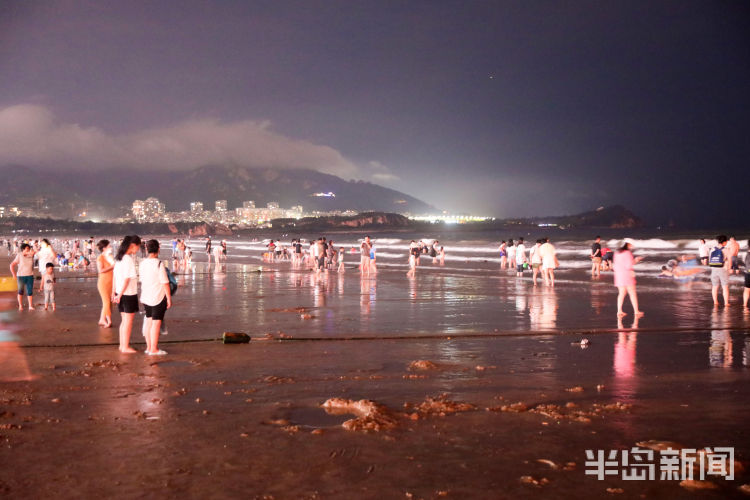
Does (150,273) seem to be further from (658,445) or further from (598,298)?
(598,298)

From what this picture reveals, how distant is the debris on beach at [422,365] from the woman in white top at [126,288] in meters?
4.54

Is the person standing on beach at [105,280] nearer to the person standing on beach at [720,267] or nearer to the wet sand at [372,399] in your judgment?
the wet sand at [372,399]

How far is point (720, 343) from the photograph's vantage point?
10.4m

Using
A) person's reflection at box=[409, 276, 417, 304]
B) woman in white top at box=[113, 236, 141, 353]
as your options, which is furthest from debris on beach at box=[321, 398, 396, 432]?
person's reflection at box=[409, 276, 417, 304]

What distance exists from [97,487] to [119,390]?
309 cm

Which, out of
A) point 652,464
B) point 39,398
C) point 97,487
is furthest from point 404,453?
point 39,398

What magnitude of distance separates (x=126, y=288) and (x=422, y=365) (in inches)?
199

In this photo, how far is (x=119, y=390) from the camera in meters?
7.46

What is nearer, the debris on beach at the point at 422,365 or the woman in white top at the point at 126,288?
the debris on beach at the point at 422,365

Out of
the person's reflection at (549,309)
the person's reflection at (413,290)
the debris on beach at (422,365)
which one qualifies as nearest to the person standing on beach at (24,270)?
the person's reflection at (413,290)

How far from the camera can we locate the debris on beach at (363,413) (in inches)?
233

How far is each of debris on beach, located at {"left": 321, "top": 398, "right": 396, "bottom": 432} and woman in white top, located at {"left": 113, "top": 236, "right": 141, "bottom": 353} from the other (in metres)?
4.59

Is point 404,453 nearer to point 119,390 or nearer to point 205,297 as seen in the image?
point 119,390

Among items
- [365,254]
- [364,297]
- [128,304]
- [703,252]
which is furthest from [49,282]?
[703,252]
